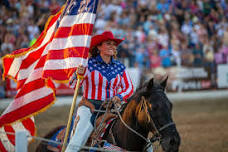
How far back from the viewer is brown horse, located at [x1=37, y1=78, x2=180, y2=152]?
420cm

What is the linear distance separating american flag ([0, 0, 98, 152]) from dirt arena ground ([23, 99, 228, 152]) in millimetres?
2509

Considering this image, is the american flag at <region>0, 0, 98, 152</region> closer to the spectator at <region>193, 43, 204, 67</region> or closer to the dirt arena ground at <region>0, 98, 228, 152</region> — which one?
the dirt arena ground at <region>0, 98, 228, 152</region>

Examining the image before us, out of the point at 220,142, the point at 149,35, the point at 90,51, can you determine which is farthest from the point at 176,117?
the point at 90,51

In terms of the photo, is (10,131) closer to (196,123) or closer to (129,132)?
(129,132)

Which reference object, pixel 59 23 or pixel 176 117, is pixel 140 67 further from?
pixel 59 23

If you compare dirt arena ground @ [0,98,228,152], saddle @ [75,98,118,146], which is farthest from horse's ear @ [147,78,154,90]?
dirt arena ground @ [0,98,228,152]

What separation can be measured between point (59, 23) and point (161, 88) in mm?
2007

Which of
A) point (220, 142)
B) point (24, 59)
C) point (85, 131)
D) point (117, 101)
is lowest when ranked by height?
point (220, 142)

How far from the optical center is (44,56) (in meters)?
5.79

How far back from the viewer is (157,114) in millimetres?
4348

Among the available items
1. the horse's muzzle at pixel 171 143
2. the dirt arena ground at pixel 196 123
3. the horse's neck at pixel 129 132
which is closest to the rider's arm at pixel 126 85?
the horse's neck at pixel 129 132

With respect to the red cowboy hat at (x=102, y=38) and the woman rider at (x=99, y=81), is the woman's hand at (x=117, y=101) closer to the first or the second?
the woman rider at (x=99, y=81)

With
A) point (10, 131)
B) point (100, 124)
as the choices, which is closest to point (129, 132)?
point (100, 124)

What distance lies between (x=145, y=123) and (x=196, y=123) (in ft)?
23.8
